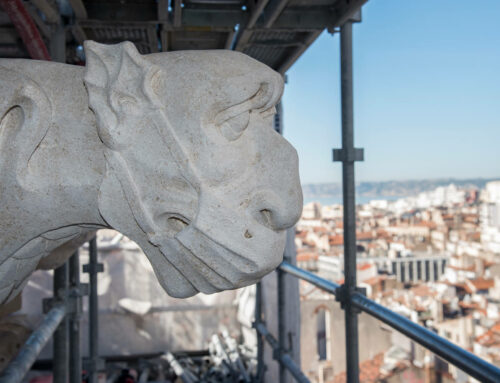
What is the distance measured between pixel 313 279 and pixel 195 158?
5.47 feet

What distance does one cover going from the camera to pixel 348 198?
189cm

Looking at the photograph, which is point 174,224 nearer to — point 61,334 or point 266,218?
point 266,218

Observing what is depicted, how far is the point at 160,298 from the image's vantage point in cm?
507

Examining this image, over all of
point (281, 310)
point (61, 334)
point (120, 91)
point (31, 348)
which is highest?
point (120, 91)

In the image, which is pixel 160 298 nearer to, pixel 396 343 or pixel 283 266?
pixel 283 266

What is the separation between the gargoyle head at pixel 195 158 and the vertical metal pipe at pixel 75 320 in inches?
57.9

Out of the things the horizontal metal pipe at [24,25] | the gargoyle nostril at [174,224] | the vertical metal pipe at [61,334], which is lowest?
the vertical metal pipe at [61,334]

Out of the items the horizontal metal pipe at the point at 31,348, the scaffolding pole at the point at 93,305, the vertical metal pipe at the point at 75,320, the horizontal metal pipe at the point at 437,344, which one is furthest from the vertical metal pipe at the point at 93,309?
the horizontal metal pipe at the point at 437,344

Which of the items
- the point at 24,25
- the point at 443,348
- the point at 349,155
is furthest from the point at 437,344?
the point at 24,25

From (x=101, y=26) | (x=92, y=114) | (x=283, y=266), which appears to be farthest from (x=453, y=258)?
(x=92, y=114)

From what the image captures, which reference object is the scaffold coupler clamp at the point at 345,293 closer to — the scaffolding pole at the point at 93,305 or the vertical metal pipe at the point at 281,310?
→ the vertical metal pipe at the point at 281,310

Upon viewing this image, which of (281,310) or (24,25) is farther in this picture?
(281,310)

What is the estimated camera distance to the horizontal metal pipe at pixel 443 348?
105 centimetres

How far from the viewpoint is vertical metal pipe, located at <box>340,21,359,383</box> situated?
72.8 inches
